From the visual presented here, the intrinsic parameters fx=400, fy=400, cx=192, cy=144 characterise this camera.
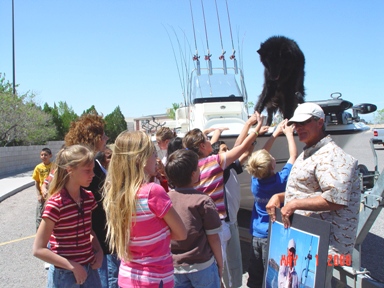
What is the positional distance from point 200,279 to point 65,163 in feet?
3.92

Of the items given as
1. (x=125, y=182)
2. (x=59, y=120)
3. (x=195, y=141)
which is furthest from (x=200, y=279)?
(x=59, y=120)

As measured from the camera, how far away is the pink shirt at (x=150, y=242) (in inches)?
92.0

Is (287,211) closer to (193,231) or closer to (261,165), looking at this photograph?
(193,231)

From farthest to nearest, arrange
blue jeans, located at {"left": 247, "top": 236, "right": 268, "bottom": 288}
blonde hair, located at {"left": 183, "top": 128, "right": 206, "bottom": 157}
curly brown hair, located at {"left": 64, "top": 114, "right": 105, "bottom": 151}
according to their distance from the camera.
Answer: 1. blue jeans, located at {"left": 247, "top": 236, "right": 268, "bottom": 288}
2. blonde hair, located at {"left": 183, "top": 128, "right": 206, "bottom": 157}
3. curly brown hair, located at {"left": 64, "top": 114, "right": 105, "bottom": 151}

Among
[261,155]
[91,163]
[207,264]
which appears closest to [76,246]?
[91,163]


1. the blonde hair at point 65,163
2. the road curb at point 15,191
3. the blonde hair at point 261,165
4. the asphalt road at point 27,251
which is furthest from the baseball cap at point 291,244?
the road curb at point 15,191

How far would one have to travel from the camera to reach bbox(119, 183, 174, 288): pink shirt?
92.0 inches

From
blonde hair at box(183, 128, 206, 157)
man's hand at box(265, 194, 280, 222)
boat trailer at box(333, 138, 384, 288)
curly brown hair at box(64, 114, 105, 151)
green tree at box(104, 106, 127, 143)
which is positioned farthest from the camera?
green tree at box(104, 106, 127, 143)

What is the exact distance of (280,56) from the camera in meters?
5.54

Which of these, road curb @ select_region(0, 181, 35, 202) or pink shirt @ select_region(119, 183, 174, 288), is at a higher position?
road curb @ select_region(0, 181, 35, 202)

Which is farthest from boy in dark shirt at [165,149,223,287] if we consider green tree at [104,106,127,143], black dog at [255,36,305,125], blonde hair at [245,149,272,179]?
green tree at [104,106,127,143]

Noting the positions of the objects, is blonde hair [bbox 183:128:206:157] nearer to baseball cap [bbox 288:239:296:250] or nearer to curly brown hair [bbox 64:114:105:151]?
curly brown hair [bbox 64:114:105:151]

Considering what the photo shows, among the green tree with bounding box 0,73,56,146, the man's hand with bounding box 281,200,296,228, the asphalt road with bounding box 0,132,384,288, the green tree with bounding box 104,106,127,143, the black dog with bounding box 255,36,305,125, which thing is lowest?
the asphalt road with bounding box 0,132,384,288

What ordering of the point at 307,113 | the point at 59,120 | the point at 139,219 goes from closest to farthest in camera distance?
the point at 139,219 → the point at 307,113 → the point at 59,120
